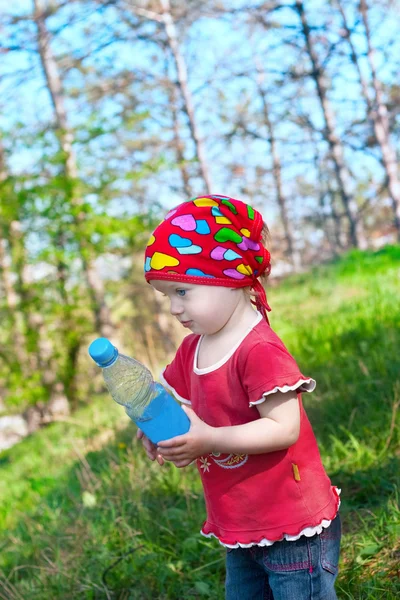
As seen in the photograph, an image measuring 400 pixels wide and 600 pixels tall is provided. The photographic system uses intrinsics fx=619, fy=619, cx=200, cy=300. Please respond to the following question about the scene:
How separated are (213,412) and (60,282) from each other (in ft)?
28.8

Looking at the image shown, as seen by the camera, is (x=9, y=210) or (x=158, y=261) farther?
(x=9, y=210)

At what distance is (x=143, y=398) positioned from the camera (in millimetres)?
1491

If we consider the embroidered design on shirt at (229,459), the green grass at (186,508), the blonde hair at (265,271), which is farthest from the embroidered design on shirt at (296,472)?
the green grass at (186,508)

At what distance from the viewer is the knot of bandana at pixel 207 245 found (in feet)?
5.19

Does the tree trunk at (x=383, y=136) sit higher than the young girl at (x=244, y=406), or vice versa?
the tree trunk at (x=383, y=136)

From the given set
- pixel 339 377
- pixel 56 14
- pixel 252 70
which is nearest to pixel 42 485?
pixel 339 377

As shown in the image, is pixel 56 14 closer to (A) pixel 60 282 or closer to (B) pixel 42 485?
(A) pixel 60 282

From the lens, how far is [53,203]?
9703 mm

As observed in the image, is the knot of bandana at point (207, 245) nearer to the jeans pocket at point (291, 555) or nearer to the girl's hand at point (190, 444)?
the girl's hand at point (190, 444)

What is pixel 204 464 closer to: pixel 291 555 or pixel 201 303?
pixel 291 555

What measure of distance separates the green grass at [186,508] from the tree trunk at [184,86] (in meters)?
8.21

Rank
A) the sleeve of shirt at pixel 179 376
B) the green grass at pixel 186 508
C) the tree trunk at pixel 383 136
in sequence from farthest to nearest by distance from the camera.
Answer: the tree trunk at pixel 383 136 < the green grass at pixel 186 508 < the sleeve of shirt at pixel 179 376

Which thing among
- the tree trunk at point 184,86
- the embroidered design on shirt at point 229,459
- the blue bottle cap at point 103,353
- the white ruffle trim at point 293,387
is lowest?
the embroidered design on shirt at point 229,459

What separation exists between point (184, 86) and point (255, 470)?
40.7 feet
